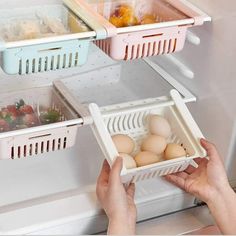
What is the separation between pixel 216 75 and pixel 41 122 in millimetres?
447

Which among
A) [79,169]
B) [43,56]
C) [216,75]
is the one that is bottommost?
[79,169]

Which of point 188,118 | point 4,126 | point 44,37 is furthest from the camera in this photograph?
point 188,118

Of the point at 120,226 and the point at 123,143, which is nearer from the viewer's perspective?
the point at 120,226

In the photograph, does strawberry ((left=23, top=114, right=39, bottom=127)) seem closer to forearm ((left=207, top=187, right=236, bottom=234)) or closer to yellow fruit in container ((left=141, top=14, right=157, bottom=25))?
yellow fruit in container ((left=141, top=14, right=157, bottom=25))

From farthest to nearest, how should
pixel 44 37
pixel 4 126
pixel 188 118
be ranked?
pixel 188 118, pixel 4 126, pixel 44 37

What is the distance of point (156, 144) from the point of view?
1.26 m

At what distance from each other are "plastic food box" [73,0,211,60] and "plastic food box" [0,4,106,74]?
0.05 m

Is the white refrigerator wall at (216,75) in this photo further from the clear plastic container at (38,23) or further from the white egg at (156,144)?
the clear plastic container at (38,23)

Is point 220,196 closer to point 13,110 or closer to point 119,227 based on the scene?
point 119,227

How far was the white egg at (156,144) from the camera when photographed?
1.26 meters

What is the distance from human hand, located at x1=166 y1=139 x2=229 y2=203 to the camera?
1.24 m

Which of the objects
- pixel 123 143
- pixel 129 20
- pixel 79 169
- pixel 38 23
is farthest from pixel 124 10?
pixel 79 169

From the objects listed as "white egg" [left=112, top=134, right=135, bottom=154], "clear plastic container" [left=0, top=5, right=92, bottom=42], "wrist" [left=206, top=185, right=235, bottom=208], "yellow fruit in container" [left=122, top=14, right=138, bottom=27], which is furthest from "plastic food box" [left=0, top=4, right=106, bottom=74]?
"wrist" [left=206, top=185, right=235, bottom=208]

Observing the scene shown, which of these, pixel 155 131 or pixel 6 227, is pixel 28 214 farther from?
pixel 155 131
